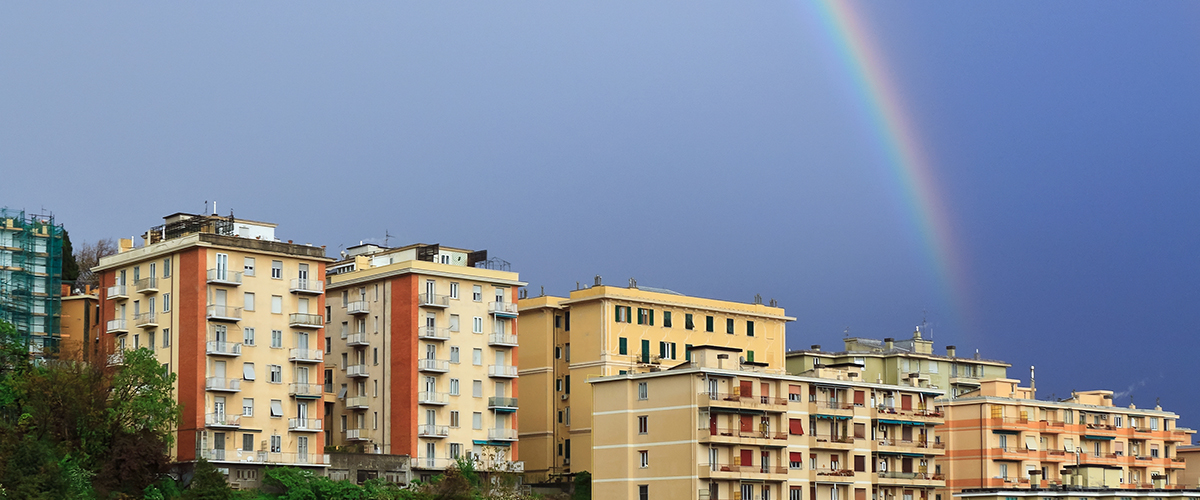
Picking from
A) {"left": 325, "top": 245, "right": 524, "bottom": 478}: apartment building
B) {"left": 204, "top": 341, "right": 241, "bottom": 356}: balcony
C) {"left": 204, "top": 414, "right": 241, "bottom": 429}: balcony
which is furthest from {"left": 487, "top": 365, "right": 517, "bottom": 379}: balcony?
{"left": 204, "top": 414, "right": 241, "bottom": 429}: balcony

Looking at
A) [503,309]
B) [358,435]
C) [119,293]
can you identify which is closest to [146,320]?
[119,293]

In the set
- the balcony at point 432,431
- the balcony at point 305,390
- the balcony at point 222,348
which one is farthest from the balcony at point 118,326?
the balcony at point 432,431

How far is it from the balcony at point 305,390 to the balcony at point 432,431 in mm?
7063

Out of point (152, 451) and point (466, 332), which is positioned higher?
point (466, 332)

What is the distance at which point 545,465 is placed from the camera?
112 meters

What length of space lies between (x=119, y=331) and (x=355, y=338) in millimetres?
14860

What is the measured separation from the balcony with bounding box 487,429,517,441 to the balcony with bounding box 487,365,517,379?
3480mm

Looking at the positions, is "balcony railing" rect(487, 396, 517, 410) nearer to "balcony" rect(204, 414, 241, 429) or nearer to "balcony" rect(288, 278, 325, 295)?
"balcony" rect(288, 278, 325, 295)

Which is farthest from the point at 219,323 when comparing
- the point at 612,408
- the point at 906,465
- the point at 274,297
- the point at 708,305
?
the point at 906,465

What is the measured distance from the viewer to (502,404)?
345ft

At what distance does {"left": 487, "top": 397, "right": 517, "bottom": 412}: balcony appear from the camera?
105 m

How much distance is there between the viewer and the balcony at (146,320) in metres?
95.1

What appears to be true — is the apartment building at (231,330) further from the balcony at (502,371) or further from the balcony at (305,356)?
the balcony at (502,371)

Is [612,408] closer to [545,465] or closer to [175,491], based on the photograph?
[545,465]
